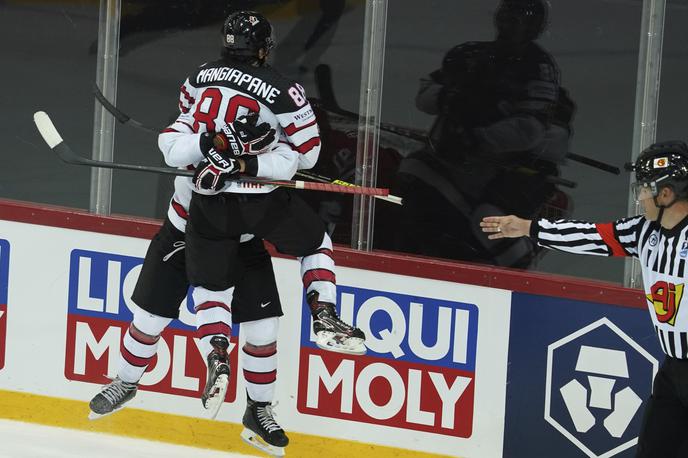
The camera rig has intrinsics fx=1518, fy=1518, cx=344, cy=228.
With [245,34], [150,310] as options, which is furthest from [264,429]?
[245,34]

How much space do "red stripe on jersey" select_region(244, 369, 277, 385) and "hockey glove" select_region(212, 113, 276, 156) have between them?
2.77 feet

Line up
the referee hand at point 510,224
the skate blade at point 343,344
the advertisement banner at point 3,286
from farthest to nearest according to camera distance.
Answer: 1. the advertisement banner at point 3,286
2. the skate blade at point 343,344
3. the referee hand at point 510,224

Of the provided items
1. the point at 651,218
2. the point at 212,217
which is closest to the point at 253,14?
the point at 212,217

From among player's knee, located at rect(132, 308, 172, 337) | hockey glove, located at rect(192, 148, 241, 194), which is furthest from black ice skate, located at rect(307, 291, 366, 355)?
player's knee, located at rect(132, 308, 172, 337)

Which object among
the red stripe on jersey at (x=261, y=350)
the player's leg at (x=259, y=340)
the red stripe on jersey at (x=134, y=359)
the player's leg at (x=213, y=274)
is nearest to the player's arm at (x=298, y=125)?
the player's leg at (x=213, y=274)

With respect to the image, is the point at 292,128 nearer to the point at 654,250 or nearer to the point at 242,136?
the point at 242,136

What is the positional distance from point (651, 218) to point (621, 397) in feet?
3.57

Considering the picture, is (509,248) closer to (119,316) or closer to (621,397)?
(621,397)

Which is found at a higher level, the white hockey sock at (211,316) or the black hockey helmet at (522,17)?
the black hockey helmet at (522,17)

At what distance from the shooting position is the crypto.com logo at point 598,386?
199 inches

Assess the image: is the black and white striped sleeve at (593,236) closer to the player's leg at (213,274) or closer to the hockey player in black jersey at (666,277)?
the hockey player in black jersey at (666,277)

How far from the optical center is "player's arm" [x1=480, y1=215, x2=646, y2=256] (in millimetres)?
4270

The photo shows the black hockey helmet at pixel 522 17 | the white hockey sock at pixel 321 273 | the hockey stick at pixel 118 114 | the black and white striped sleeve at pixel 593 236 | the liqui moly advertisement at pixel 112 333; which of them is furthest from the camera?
the liqui moly advertisement at pixel 112 333

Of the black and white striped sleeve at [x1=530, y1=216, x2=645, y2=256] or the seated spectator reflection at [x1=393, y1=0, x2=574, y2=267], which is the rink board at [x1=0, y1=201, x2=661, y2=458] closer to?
the seated spectator reflection at [x1=393, y1=0, x2=574, y2=267]
